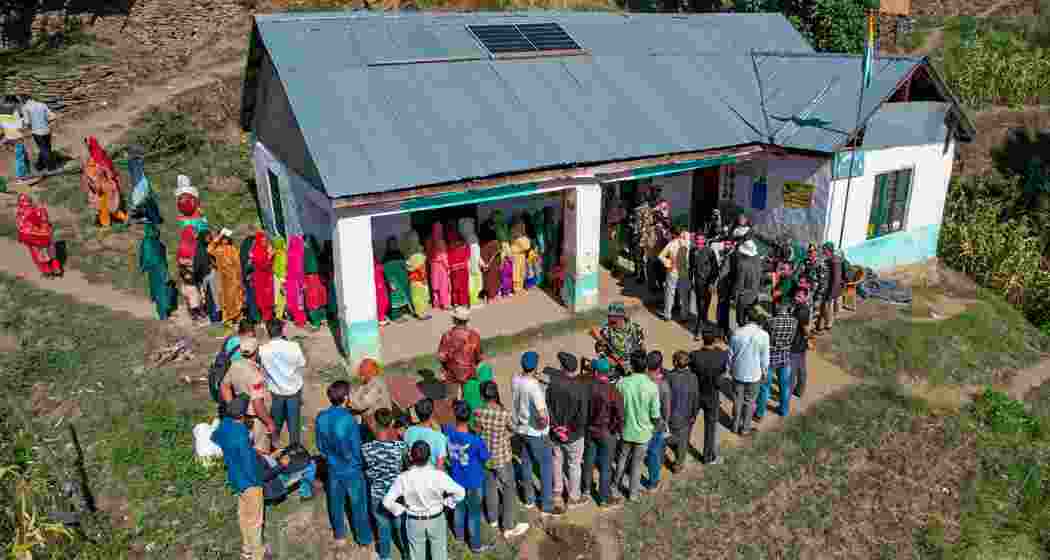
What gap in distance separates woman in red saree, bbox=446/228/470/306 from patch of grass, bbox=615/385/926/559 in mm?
5196

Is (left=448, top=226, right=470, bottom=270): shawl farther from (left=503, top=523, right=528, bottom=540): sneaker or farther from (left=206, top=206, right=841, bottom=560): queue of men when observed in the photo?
(left=503, top=523, right=528, bottom=540): sneaker

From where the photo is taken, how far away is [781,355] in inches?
373

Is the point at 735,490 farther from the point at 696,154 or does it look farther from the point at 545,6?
the point at 545,6

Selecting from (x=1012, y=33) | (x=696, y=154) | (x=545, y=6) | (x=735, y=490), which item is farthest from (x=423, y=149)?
(x=1012, y=33)

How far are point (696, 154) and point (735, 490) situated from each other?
601cm

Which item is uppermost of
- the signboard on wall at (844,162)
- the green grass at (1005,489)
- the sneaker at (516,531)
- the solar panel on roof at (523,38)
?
the solar panel on roof at (523,38)

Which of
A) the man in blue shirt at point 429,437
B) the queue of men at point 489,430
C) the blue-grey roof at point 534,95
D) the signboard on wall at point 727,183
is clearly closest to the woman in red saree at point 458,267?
the blue-grey roof at point 534,95

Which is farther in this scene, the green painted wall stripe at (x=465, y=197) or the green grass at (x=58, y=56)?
the green grass at (x=58, y=56)

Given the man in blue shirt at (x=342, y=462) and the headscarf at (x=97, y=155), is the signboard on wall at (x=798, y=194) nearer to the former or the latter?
the man in blue shirt at (x=342, y=462)

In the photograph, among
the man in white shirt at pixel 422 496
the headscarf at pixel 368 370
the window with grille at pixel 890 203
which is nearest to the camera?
the man in white shirt at pixel 422 496

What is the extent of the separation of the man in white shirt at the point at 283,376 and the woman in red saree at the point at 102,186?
8.64 metres

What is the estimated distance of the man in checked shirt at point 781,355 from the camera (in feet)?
30.5

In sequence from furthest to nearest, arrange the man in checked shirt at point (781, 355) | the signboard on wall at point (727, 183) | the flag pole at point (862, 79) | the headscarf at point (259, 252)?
the signboard on wall at point (727, 183) → the flag pole at point (862, 79) → the headscarf at point (259, 252) → the man in checked shirt at point (781, 355)

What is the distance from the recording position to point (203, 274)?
11.4 meters
